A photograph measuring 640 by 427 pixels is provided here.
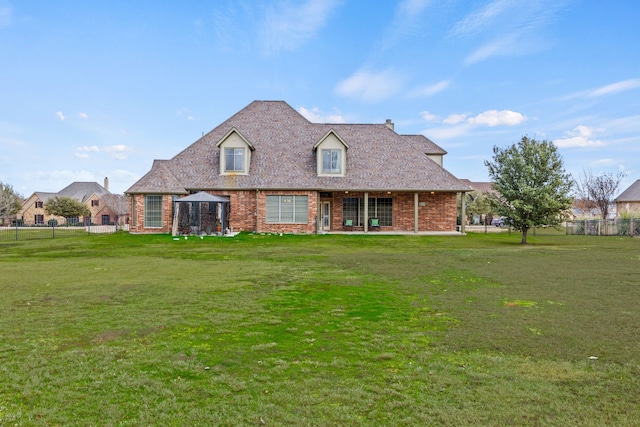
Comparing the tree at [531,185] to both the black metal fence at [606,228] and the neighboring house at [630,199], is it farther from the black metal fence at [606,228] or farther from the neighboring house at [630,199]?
the neighboring house at [630,199]

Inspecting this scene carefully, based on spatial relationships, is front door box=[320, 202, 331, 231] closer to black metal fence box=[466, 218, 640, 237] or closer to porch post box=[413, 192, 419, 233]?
porch post box=[413, 192, 419, 233]

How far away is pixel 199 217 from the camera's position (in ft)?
91.7

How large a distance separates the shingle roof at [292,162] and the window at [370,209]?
70.3 inches

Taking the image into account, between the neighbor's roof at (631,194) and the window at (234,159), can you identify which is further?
the neighbor's roof at (631,194)

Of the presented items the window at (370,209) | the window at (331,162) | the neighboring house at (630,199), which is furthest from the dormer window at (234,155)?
the neighboring house at (630,199)

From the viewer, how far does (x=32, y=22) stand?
747 inches

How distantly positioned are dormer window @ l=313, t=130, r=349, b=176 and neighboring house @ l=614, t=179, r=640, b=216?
5220 cm

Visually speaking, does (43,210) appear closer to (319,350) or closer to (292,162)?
(292,162)

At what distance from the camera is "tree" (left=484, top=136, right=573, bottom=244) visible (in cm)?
2305

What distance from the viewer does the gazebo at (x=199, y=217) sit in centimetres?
2664

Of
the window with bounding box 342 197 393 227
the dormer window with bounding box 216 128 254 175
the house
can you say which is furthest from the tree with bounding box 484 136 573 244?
the dormer window with bounding box 216 128 254 175

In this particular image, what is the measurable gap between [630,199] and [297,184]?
5768 centimetres

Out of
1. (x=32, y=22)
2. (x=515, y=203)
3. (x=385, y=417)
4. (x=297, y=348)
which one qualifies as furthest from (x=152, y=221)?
(x=385, y=417)

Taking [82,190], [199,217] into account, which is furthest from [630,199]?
[82,190]
